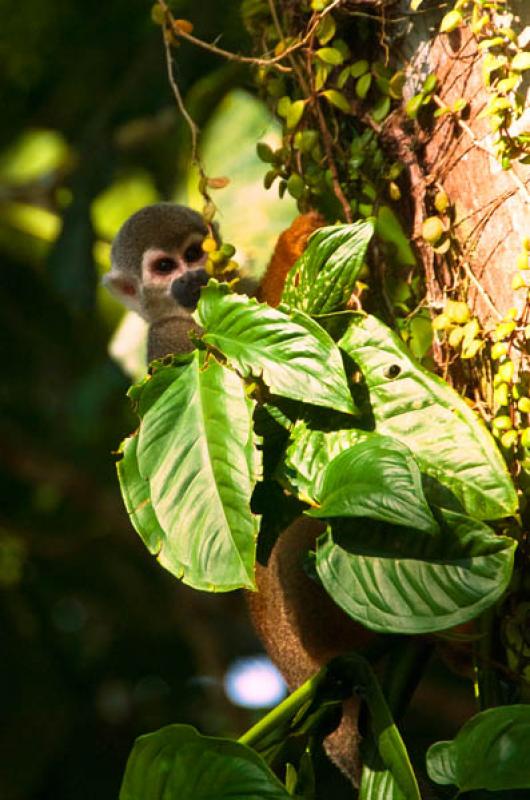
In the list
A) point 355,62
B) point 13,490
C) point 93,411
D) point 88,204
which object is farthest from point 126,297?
point 13,490

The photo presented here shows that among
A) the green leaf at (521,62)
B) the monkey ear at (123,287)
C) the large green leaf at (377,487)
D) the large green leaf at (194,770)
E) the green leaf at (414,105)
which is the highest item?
the monkey ear at (123,287)

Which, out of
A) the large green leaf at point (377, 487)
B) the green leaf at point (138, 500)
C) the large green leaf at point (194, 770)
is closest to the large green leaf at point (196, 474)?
the green leaf at point (138, 500)

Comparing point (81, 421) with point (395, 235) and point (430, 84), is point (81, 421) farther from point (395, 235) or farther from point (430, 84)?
point (430, 84)

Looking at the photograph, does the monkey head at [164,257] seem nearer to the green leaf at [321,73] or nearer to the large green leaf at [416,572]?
the green leaf at [321,73]

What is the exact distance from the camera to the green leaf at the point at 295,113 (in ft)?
6.53

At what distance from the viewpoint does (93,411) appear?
14.4 ft

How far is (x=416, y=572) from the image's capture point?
4.77ft

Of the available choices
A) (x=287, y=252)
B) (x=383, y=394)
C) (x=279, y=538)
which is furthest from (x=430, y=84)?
(x=279, y=538)

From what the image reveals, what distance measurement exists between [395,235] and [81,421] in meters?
2.71

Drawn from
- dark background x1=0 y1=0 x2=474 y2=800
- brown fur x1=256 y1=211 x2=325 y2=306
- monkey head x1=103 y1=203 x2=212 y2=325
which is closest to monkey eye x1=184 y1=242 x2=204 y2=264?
monkey head x1=103 y1=203 x2=212 y2=325

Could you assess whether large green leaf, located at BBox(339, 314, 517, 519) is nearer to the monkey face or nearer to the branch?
the branch

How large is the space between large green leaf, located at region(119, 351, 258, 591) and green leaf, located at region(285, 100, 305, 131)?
59 cm

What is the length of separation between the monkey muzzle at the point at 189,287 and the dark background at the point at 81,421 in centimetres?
60

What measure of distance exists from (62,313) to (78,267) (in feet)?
5.32
